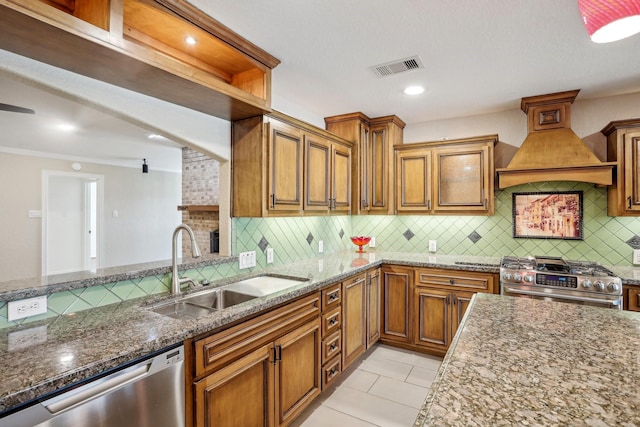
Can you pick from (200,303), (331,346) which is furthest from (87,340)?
(331,346)

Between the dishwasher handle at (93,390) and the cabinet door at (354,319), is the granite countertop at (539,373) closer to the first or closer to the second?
the dishwasher handle at (93,390)

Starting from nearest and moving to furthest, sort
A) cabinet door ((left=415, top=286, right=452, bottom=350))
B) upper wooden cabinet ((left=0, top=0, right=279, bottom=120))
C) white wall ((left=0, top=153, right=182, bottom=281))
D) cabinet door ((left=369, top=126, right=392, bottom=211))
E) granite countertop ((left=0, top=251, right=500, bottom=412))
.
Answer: granite countertop ((left=0, top=251, right=500, bottom=412)) < upper wooden cabinet ((left=0, top=0, right=279, bottom=120)) < cabinet door ((left=415, top=286, right=452, bottom=350)) < cabinet door ((left=369, top=126, right=392, bottom=211)) < white wall ((left=0, top=153, right=182, bottom=281))

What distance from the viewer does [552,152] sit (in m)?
2.91

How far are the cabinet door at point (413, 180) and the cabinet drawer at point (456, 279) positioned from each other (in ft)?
2.45

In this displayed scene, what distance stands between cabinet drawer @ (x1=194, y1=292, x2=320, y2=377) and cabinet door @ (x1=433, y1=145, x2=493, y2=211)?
1981 mm

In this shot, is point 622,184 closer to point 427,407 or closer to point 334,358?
point 334,358

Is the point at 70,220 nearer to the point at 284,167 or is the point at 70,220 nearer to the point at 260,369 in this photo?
the point at 284,167

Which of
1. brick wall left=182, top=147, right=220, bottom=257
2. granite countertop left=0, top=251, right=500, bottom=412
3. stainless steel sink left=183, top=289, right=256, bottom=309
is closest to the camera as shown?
granite countertop left=0, top=251, right=500, bottom=412

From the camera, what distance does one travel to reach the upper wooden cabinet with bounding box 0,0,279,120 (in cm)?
127

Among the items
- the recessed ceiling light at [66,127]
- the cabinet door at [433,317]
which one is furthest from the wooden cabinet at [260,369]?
the recessed ceiling light at [66,127]

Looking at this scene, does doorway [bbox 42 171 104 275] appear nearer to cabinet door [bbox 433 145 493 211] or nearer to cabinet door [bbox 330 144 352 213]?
cabinet door [bbox 330 144 352 213]

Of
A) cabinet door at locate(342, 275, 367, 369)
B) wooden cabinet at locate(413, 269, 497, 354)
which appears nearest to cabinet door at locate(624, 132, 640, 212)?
wooden cabinet at locate(413, 269, 497, 354)

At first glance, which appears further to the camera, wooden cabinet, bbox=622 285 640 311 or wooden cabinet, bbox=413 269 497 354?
wooden cabinet, bbox=413 269 497 354

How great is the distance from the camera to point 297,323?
209 centimetres
